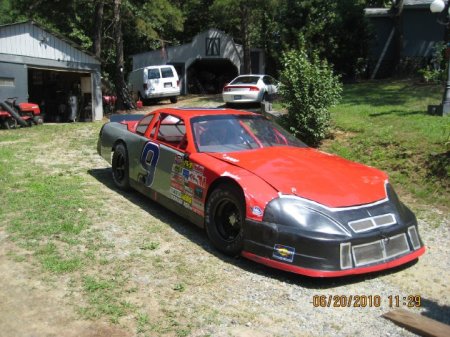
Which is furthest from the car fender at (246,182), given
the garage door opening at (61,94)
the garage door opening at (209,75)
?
the garage door opening at (209,75)

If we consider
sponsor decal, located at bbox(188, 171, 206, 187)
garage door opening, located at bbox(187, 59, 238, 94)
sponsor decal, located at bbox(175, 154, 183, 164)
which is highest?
garage door opening, located at bbox(187, 59, 238, 94)

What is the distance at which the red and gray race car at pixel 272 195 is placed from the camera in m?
4.50

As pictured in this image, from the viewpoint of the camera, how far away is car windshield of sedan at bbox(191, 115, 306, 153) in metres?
6.08

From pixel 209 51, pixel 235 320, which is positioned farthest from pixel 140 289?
pixel 209 51

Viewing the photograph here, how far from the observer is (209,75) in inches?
1296

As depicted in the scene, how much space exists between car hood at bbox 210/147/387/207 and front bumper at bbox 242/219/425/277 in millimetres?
398

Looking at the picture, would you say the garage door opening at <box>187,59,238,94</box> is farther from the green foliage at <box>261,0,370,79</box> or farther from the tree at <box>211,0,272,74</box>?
the green foliage at <box>261,0,370,79</box>

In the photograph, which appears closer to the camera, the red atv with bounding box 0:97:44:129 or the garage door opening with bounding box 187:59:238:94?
the red atv with bounding box 0:97:44:129

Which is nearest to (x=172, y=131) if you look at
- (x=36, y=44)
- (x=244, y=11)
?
(x=36, y=44)

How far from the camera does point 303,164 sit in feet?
18.1

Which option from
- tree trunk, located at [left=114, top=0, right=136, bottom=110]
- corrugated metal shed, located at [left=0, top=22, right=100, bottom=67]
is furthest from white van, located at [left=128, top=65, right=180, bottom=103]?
corrugated metal shed, located at [left=0, top=22, right=100, bottom=67]

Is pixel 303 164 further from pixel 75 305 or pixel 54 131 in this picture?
pixel 54 131

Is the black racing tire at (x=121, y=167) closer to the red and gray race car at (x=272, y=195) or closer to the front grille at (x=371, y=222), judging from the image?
the red and gray race car at (x=272, y=195)

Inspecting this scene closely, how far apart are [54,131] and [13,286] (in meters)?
11.7
